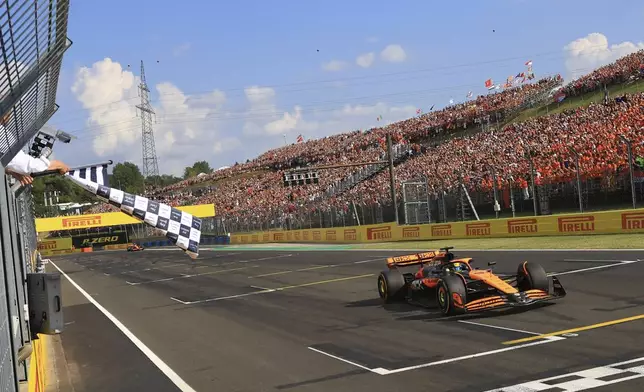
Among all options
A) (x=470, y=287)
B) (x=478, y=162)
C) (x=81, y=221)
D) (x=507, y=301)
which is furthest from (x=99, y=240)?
(x=507, y=301)

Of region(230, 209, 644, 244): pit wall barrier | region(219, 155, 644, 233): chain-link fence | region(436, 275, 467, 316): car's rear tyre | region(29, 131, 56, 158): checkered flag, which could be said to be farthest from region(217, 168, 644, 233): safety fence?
region(29, 131, 56, 158): checkered flag

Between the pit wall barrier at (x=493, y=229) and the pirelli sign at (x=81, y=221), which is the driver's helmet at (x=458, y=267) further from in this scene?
the pirelli sign at (x=81, y=221)

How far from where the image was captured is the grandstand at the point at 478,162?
85.6 feet

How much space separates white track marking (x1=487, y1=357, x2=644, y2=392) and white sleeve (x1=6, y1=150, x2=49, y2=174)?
428 centimetres

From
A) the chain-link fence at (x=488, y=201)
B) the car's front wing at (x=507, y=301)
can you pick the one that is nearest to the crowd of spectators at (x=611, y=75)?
the chain-link fence at (x=488, y=201)

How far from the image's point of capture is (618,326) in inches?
320

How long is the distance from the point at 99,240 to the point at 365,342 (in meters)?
83.0

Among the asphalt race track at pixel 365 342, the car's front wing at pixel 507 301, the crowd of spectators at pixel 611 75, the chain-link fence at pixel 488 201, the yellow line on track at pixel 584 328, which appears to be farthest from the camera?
the crowd of spectators at pixel 611 75

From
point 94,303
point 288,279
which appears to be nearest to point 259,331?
point 288,279

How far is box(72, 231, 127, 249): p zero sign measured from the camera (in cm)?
8531

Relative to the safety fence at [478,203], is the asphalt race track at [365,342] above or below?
below

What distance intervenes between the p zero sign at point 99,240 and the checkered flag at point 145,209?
80219 mm

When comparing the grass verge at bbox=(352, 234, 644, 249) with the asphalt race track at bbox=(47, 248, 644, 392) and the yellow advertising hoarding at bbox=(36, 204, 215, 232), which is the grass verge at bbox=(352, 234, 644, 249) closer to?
the asphalt race track at bbox=(47, 248, 644, 392)

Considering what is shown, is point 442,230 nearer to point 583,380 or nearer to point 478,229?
point 478,229
